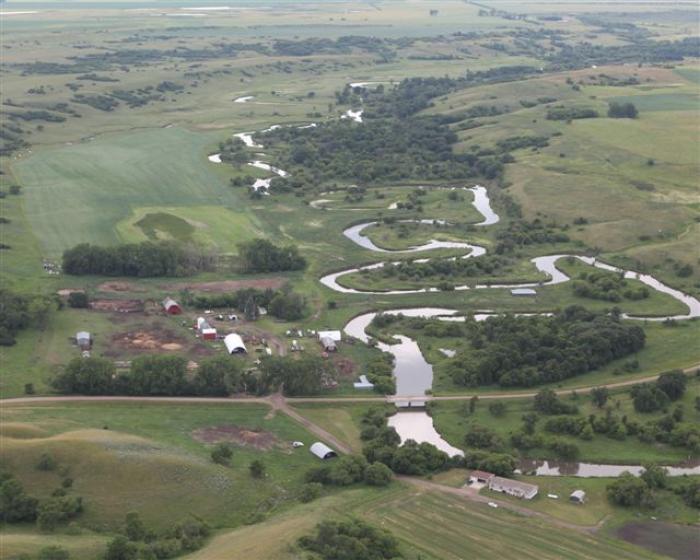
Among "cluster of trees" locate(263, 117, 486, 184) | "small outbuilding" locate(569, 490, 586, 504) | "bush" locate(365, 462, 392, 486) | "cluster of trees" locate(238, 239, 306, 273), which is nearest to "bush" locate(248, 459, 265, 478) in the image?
"bush" locate(365, 462, 392, 486)

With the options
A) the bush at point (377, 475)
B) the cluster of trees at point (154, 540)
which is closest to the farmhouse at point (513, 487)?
the bush at point (377, 475)

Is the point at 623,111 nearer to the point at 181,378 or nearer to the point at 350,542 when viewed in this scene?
the point at 181,378

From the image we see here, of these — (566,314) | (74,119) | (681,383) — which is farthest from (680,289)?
(74,119)

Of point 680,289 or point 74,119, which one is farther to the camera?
point 74,119

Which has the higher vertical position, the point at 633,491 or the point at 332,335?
the point at 332,335

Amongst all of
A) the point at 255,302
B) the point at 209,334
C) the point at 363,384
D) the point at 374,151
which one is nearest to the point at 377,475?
the point at 363,384

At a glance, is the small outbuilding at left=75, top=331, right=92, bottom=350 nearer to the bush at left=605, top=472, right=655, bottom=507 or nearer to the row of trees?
the row of trees

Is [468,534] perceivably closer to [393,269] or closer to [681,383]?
[681,383]
